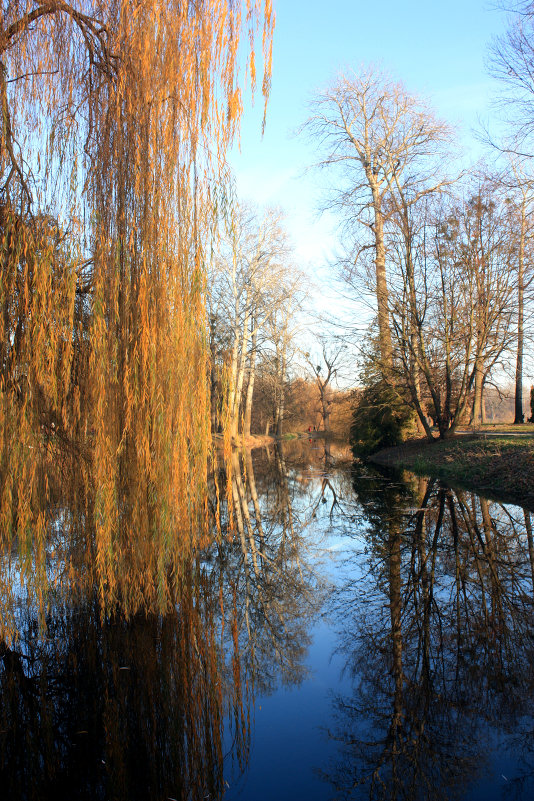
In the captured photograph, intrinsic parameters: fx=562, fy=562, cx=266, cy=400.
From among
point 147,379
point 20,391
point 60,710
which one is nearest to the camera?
point 60,710

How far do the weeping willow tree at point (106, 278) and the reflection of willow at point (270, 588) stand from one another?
876 millimetres

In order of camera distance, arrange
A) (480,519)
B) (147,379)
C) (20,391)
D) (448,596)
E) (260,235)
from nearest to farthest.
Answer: (20,391) < (147,379) < (448,596) < (480,519) < (260,235)

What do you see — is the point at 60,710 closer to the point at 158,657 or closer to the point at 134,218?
the point at 158,657

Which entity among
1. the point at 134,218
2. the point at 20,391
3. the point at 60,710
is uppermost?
the point at 134,218

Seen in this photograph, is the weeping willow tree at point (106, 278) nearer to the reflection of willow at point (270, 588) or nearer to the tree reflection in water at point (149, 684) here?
the tree reflection in water at point (149, 684)

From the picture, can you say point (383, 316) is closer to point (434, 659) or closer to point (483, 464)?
point (483, 464)

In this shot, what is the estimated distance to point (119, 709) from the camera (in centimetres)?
333

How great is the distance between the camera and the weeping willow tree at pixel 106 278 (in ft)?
12.8

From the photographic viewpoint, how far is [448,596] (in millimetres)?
4820

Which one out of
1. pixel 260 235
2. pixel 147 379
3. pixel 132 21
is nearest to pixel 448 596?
pixel 147 379

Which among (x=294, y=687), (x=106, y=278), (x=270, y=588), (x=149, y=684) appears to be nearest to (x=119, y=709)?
(x=149, y=684)

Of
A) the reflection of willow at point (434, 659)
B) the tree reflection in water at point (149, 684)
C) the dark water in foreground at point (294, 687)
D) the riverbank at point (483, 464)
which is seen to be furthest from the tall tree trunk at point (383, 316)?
the tree reflection in water at point (149, 684)

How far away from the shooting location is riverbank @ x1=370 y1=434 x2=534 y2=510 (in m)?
9.64

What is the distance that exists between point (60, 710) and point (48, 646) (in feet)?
3.17
